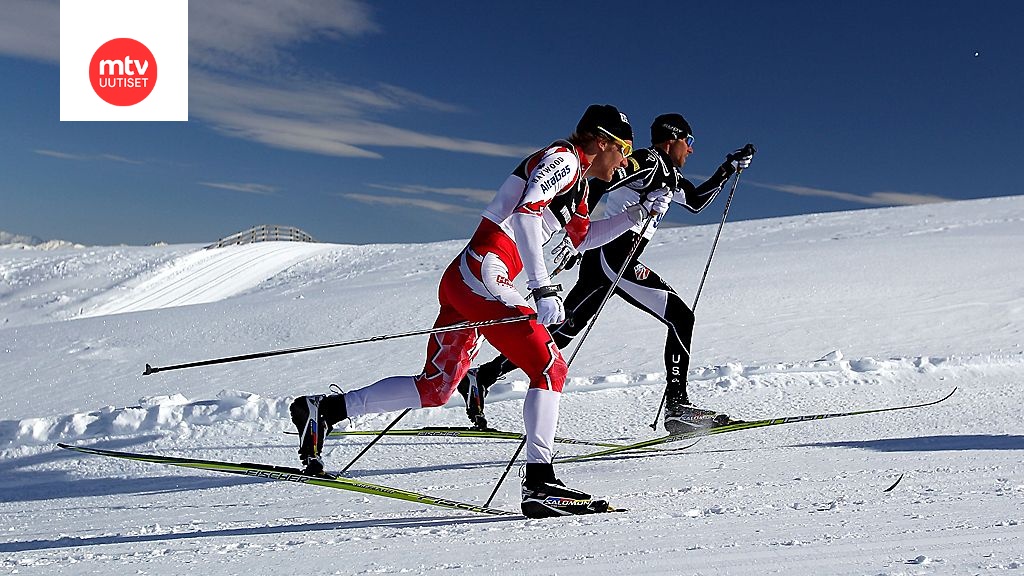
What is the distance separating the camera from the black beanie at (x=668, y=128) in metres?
5.11

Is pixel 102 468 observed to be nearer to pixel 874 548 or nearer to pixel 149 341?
pixel 874 548

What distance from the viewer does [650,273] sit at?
17.0ft

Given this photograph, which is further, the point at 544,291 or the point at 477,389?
the point at 477,389

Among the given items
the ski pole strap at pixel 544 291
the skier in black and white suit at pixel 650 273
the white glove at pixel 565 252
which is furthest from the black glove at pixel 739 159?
the ski pole strap at pixel 544 291

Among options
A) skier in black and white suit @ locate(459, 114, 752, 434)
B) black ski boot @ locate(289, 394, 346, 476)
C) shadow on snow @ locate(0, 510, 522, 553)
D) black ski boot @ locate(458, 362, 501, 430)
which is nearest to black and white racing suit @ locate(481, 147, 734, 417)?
skier in black and white suit @ locate(459, 114, 752, 434)

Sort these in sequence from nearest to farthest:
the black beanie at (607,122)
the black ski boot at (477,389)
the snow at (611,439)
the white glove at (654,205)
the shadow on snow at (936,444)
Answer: the snow at (611,439)
the black beanie at (607,122)
the shadow on snow at (936,444)
the white glove at (654,205)
the black ski boot at (477,389)

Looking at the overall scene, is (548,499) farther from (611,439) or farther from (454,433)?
(454,433)

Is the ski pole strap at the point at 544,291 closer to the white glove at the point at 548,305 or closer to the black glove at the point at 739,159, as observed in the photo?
the white glove at the point at 548,305

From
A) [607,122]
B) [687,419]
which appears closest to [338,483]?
[607,122]

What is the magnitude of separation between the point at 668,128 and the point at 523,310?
2.13 metres

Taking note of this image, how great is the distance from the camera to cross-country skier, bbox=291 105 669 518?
3.42 meters

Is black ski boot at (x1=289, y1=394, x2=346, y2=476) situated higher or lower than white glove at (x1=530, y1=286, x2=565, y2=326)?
lower

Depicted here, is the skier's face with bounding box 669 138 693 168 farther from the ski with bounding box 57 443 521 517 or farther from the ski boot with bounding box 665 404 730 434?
the ski with bounding box 57 443 521 517

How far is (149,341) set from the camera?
1003 centimetres
